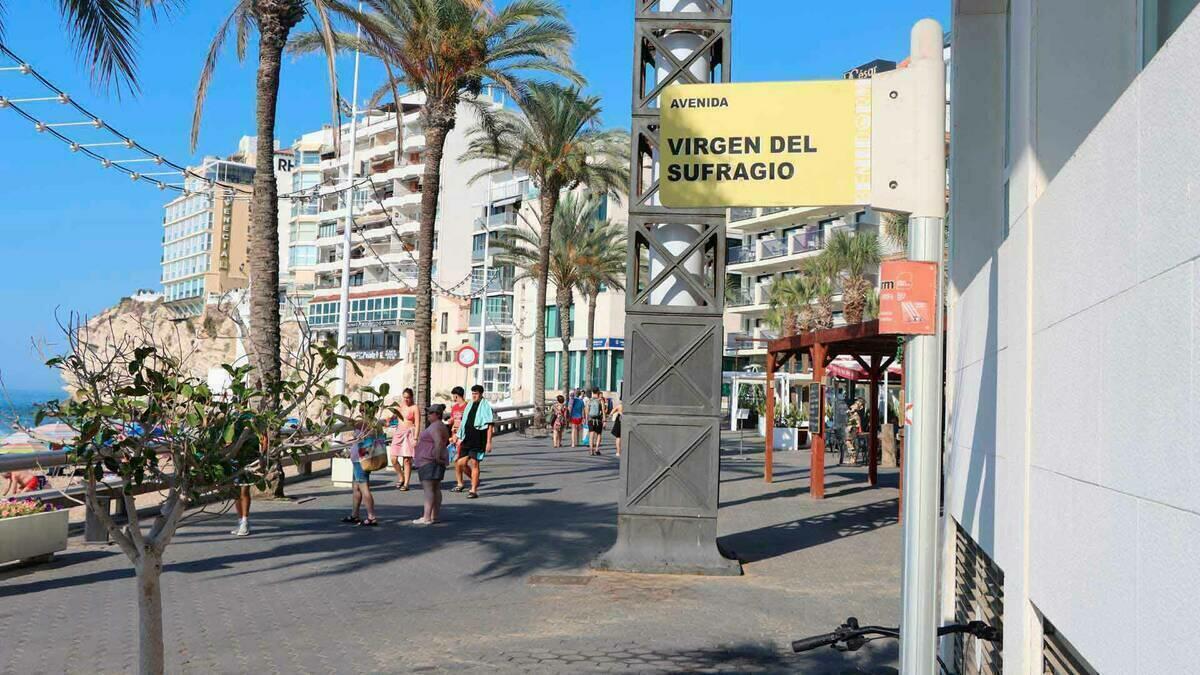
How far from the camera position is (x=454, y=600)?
10.1 metres

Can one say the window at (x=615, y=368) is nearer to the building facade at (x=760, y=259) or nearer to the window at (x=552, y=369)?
the building facade at (x=760, y=259)

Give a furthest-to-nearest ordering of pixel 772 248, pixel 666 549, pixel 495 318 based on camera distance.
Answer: pixel 495 318
pixel 772 248
pixel 666 549

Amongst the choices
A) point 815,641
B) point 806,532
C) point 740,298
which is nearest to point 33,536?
point 806,532

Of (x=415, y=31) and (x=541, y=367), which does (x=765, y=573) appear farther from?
(x=541, y=367)

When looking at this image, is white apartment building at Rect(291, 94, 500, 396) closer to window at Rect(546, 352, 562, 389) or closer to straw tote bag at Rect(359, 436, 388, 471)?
window at Rect(546, 352, 562, 389)

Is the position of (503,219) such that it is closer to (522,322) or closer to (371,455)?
(522,322)

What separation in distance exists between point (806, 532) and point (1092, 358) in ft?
40.2

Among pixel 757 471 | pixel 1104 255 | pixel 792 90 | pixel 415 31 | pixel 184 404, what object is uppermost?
pixel 415 31

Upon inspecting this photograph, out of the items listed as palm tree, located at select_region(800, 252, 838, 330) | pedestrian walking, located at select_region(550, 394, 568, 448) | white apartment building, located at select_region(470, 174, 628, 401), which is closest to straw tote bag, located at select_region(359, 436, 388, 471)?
pedestrian walking, located at select_region(550, 394, 568, 448)

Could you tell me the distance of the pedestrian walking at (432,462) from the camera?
1533 centimetres

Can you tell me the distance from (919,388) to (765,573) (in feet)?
27.8

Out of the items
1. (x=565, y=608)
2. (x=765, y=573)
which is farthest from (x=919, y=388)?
(x=765, y=573)

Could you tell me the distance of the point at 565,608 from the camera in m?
9.71

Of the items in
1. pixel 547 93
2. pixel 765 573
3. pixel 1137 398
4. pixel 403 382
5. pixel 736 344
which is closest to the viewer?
pixel 1137 398
